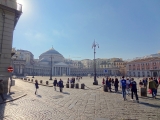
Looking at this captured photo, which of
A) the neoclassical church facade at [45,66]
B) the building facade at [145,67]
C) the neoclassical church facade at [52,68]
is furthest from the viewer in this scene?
the neoclassical church facade at [45,66]

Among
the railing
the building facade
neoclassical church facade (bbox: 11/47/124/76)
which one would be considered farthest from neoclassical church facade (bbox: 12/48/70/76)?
the railing

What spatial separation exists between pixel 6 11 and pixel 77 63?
577ft

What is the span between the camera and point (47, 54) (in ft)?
519

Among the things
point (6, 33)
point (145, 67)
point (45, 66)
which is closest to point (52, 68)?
point (45, 66)

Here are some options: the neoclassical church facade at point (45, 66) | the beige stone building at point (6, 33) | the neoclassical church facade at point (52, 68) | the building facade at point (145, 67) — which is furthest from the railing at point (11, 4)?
the neoclassical church facade at point (45, 66)

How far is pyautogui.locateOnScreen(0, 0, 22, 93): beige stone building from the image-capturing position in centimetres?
1426

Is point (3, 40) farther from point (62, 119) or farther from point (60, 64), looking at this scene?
point (60, 64)

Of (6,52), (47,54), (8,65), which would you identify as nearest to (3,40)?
(6,52)

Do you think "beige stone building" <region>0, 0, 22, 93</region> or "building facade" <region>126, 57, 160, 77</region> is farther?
"building facade" <region>126, 57, 160, 77</region>

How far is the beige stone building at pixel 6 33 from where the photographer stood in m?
14.3

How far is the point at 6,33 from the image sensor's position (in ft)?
48.4

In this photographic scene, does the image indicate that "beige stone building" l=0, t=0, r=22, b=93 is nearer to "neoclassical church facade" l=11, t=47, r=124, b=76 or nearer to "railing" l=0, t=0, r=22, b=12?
"railing" l=0, t=0, r=22, b=12

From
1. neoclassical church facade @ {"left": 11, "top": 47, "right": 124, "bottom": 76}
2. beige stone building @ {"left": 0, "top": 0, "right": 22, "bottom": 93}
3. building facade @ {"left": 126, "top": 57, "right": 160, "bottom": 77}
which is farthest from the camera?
neoclassical church facade @ {"left": 11, "top": 47, "right": 124, "bottom": 76}

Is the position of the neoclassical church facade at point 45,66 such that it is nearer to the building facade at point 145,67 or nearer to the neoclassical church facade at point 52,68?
the neoclassical church facade at point 52,68
